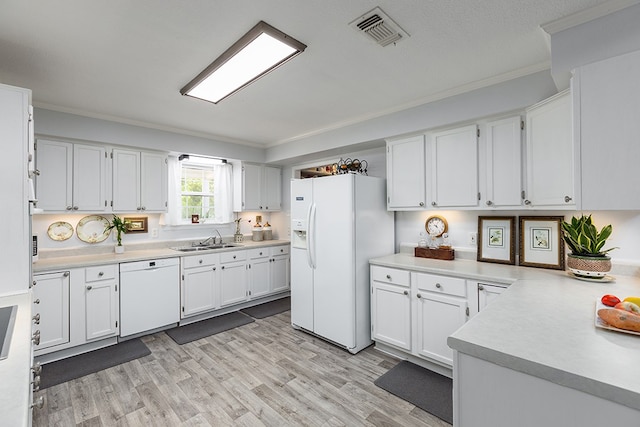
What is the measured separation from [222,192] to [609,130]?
14.7ft

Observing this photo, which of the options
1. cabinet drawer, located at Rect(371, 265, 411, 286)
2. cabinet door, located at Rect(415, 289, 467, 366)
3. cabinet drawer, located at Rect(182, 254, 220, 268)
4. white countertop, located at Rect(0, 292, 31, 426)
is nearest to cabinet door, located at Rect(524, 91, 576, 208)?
→ cabinet door, located at Rect(415, 289, 467, 366)

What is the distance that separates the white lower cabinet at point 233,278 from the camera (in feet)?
13.2

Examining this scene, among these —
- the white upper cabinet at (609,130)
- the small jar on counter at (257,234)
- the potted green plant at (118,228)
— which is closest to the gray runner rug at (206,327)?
the potted green plant at (118,228)

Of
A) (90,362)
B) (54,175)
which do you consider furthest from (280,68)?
(90,362)

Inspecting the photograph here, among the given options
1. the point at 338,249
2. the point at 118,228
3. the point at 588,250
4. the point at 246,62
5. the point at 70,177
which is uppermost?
the point at 246,62

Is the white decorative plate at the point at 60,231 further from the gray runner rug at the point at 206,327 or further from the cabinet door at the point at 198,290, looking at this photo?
the gray runner rug at the point at 206,327

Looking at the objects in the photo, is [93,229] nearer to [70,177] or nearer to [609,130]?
[70,177]

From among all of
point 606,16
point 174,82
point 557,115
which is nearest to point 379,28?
point 606,16

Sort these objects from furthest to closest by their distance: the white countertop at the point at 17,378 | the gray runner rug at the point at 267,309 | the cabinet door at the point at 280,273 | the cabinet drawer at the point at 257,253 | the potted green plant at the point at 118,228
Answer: the cabinet door at the point at 280,273 → the cabinet drawer at the point at 257,253 → the gray runner rug at the point at 267,309 → the potted green plant at the point at 118,228 → the white countertop at the point at 17,378

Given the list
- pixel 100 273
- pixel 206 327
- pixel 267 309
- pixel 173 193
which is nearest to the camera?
pixel 100 273

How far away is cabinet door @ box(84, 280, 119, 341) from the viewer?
2.96m

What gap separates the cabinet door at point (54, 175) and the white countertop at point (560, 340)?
12.7 feet

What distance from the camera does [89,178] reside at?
3271 millimetres

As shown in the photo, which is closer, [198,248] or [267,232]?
[198,248]
